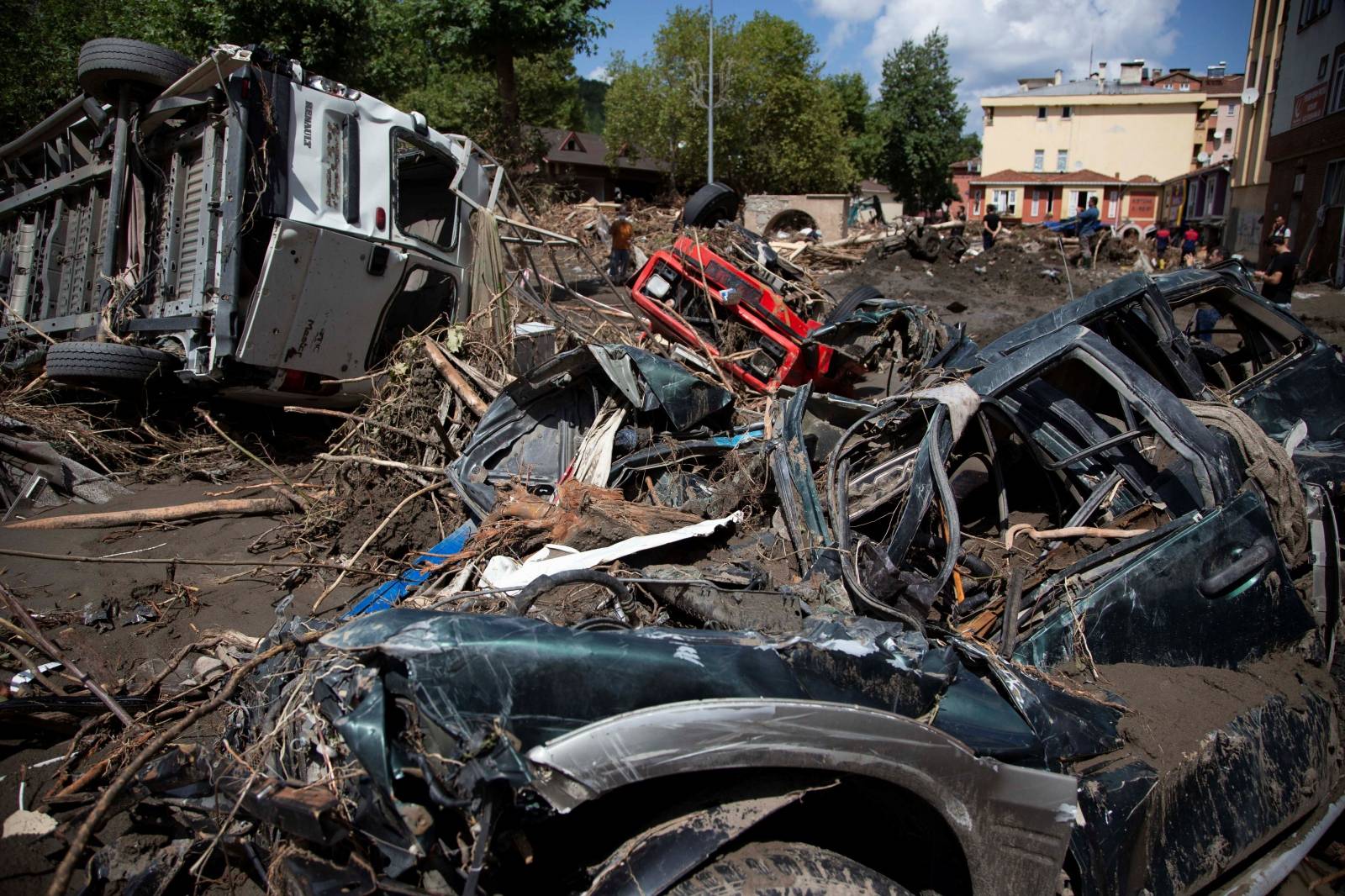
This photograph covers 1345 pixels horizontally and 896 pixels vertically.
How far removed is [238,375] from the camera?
18.6 ft

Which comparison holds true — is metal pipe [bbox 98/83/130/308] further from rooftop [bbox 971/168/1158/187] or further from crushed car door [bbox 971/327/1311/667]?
rooftop [bbox 971/168/1158/187]

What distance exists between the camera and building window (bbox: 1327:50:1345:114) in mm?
17891

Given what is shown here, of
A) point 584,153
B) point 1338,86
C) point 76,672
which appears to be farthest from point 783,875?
point 584,153

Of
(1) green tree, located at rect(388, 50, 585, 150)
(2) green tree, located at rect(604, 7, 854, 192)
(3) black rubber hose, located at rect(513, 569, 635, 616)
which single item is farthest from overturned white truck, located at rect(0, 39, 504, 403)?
(2) green tree, located at rect(604, 7, 854, 192)

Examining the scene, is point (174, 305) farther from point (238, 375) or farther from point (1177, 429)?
point (1177, 429)

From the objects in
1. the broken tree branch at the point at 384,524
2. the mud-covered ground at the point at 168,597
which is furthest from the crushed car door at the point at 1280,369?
the broken tree branch at the point at 384,524

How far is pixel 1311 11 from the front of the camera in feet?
64.2

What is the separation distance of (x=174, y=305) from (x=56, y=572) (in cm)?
208

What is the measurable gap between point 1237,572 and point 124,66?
24.5 feet

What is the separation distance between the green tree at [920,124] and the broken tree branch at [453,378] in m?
46.7

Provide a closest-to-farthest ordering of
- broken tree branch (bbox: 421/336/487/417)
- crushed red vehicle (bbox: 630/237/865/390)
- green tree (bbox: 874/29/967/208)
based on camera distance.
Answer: broken tree branch (bbox: 421/336/487/417) → crushed red vehicle (bbox: 630/237/865/390) → green tree (bbox: 874/29/967/208)

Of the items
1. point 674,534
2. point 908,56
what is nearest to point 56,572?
point 674,534

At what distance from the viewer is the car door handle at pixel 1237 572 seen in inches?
95.4

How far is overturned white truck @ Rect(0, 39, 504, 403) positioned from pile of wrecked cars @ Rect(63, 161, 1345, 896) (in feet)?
9.02
